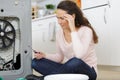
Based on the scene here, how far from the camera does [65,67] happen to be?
4.94 ft

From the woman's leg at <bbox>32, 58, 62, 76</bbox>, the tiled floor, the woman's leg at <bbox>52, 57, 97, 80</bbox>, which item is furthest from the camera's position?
the tiled floor

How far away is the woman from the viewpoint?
4.84ft

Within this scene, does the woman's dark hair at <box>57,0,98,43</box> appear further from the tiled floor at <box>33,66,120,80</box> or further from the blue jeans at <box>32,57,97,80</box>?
the tiled floor at <box>33,66,120,80</box>

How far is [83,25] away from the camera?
5.45 ft

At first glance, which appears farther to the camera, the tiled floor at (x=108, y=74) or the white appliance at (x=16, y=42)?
the tiled floor at (x=108, y=74)

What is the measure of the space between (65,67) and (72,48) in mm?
165

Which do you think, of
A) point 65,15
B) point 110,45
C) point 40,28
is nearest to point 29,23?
point 65,15

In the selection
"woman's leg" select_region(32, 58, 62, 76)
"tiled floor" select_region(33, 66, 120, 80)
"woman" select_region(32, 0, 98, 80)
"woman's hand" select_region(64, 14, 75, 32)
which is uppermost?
"woman's hand" select_region(64, 14, 75, 32)

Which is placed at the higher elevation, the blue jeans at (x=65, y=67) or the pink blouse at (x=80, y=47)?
the pink blouse at (x=80, y=47)

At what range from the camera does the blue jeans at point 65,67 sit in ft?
4.80

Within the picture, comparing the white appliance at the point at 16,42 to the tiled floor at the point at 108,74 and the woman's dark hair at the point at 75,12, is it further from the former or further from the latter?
the tiled floor at the point at 108,74

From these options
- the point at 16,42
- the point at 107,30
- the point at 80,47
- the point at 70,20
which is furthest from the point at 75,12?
the point at 107,30

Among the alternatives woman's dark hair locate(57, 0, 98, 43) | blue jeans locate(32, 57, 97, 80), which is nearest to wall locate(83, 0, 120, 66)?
woman's dark hair locate(57, 0, 98, 43)

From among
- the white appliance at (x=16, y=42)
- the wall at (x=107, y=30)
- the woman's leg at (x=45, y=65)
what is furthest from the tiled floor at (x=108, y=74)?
the white appliance at (x=16, y=42)
